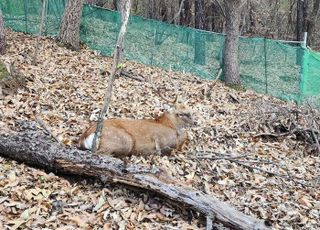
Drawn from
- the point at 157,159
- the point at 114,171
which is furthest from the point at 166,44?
the point at 114,171

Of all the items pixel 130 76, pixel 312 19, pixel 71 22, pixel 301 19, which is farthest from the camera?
pixel 312 19

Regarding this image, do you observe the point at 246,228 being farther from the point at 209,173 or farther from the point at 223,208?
the point at 209,173

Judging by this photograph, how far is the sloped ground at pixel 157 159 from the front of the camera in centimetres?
430

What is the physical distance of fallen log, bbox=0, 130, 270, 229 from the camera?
4.25m

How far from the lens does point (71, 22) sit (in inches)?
488

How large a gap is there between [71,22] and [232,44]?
4.53m

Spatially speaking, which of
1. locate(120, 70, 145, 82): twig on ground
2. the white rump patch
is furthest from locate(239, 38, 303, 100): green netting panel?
the white rump patch

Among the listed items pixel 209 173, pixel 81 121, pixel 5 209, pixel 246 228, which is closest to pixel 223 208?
pixel 246 228

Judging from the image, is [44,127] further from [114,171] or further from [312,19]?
[312,19]

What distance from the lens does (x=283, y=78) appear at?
1273 centimetres

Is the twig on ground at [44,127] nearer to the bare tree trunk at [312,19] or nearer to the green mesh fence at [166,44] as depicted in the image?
the green mesh fence at [166,44]

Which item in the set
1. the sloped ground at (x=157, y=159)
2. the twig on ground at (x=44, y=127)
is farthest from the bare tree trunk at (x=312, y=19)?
the twig on ground at (x=44, y=127)

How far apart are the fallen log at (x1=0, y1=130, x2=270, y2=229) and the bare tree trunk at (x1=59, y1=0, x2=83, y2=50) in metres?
7.70

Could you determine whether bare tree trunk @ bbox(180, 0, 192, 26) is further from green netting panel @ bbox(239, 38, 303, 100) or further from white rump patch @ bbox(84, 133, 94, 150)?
white rump patch @ bbox(84, 133, 94, 150)
